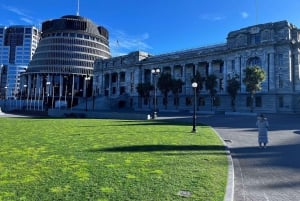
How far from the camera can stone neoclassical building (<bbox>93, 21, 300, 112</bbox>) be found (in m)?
60.2

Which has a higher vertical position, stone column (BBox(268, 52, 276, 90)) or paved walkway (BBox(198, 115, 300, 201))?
stone column (BBox(268, 52, 276, 90))

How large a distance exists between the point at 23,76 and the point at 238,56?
333 ft

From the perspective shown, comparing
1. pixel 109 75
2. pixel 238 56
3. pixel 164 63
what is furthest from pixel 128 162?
pixel 109 75

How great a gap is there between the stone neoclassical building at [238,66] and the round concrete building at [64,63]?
3452 cm

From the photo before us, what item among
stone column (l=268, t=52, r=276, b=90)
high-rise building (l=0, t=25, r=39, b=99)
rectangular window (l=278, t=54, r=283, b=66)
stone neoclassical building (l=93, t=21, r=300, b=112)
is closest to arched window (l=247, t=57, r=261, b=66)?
stone neoclassical building (l=93, t=21, r=300, b=112)

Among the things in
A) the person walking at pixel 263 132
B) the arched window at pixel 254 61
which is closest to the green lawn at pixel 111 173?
the person walking at pixel 263 132

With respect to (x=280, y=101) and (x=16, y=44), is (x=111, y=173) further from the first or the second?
(x=16, y=44)

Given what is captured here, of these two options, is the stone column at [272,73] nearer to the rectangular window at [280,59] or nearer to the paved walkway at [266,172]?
the rectangular window at [280,59]

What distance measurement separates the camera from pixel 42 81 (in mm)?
122500

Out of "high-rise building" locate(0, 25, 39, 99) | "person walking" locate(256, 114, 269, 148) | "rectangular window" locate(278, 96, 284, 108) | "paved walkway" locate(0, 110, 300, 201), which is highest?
"high-rise building" locate(0, 25, 39, 99)

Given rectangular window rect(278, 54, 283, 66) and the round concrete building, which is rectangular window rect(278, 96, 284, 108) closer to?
rectangular window rect(278, 54, 283, 66)

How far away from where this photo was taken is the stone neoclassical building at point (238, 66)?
60.2 m

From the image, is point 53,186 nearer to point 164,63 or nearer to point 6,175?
point 6,175

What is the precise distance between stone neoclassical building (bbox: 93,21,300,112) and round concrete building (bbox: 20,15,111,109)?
34515 millimetres
